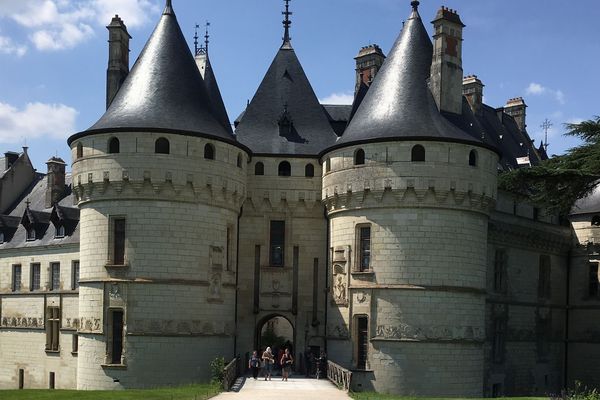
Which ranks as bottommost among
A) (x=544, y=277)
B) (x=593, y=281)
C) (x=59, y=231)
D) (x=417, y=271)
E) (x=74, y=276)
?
(x=74, y=276)

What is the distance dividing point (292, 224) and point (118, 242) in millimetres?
7610

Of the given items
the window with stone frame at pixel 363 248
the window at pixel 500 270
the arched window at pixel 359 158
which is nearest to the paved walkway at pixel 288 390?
the window with stone frame at pixel 363 248

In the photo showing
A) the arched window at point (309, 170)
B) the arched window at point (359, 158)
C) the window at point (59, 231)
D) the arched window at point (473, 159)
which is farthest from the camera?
the window at point (59, 231)

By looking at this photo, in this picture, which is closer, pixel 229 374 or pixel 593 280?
pixel 229 374

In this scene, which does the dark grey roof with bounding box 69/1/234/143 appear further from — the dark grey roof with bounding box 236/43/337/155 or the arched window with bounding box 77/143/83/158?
the dark grey roof with bounding box 236/43/337/155

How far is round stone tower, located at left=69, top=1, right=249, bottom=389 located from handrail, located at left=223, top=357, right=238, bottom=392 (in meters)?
1.08

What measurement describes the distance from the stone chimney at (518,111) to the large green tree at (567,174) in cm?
2768

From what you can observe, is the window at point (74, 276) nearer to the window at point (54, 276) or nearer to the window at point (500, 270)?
the window at point (54, 276)

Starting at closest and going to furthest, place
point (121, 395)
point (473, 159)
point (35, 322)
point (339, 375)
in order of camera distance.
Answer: point (121, 395) < point (339, 375) < point (473, 159) < point (35, 322)

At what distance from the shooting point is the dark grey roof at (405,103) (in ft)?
116

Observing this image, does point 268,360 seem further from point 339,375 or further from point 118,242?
point 118,242

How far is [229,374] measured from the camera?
32.0 metres

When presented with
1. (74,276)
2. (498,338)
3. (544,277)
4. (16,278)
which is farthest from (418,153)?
(16,278)

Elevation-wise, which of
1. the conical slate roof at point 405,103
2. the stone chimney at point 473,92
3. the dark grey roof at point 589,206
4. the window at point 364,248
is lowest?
the window at point 364,248
